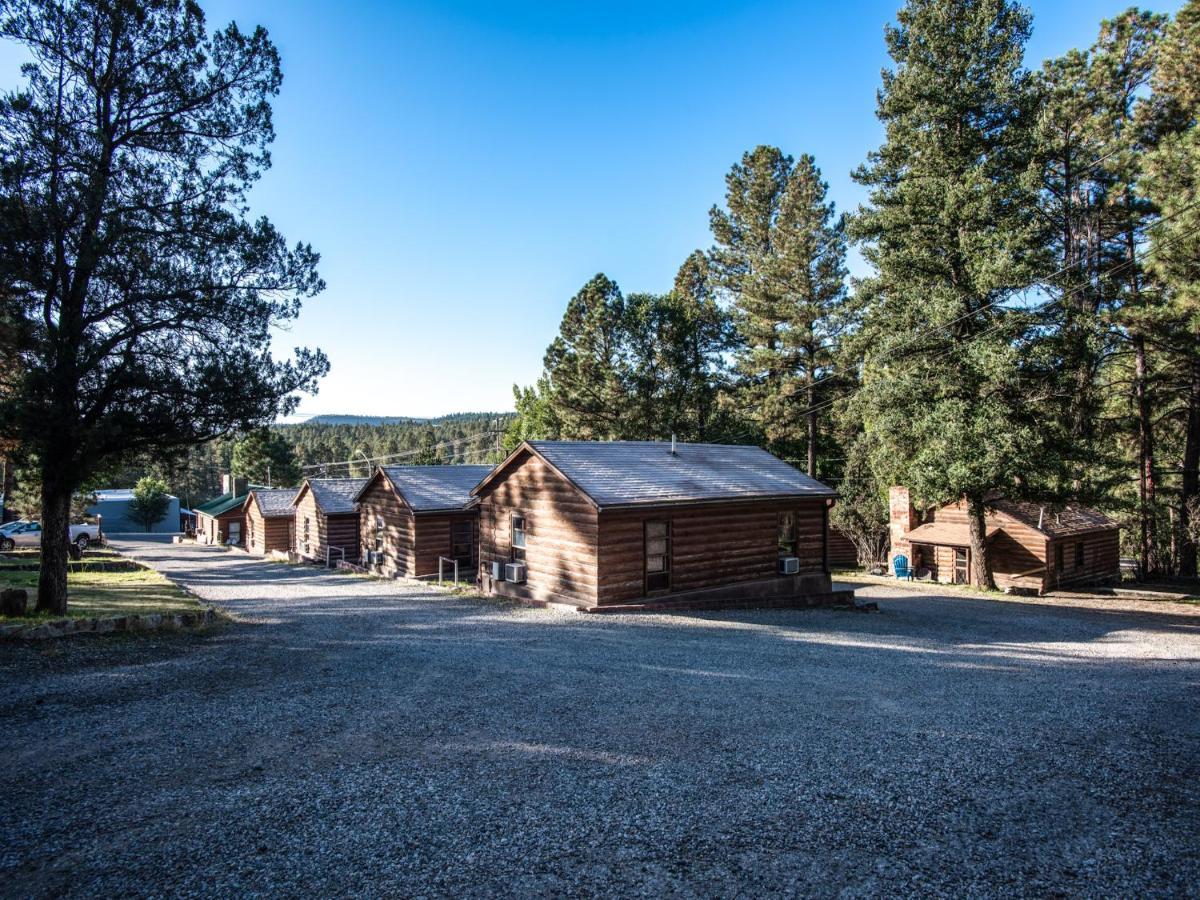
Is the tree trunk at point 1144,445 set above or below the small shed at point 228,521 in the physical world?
above

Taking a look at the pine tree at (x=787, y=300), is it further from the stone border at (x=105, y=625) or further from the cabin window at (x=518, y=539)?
the stone border at (x=105, y=625)

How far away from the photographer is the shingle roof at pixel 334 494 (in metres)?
31.5

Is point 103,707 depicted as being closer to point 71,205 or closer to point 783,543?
point 71,205

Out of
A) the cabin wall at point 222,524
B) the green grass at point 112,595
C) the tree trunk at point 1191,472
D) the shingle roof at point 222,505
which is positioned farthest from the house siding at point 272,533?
the tree trunk at point 1191,472

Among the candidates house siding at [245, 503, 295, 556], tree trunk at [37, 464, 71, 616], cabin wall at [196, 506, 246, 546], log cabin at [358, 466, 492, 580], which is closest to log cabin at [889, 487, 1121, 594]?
Answer: log cabin at [358, 466, 492, 580]

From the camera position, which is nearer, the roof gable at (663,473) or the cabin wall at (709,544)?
the cabin wall at (709,544)

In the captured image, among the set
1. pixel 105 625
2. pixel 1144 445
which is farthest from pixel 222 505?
pixel 1144 445

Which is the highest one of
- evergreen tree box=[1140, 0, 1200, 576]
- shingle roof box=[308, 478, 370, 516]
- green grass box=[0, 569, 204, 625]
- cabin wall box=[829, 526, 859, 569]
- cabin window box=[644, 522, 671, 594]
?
evergreen tree box=[1140, 0, 1200, 576]

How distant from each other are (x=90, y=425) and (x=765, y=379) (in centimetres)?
3381

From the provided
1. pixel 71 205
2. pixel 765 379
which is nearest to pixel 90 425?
pixel 71 205

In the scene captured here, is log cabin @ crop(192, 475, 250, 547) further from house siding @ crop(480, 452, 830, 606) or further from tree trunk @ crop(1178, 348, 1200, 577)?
tree trunk @ crop(1178, 348, 1200, 577)

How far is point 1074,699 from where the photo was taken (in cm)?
873

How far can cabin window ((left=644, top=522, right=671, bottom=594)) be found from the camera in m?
16.9

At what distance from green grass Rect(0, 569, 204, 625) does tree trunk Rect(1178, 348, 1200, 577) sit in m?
31.8
